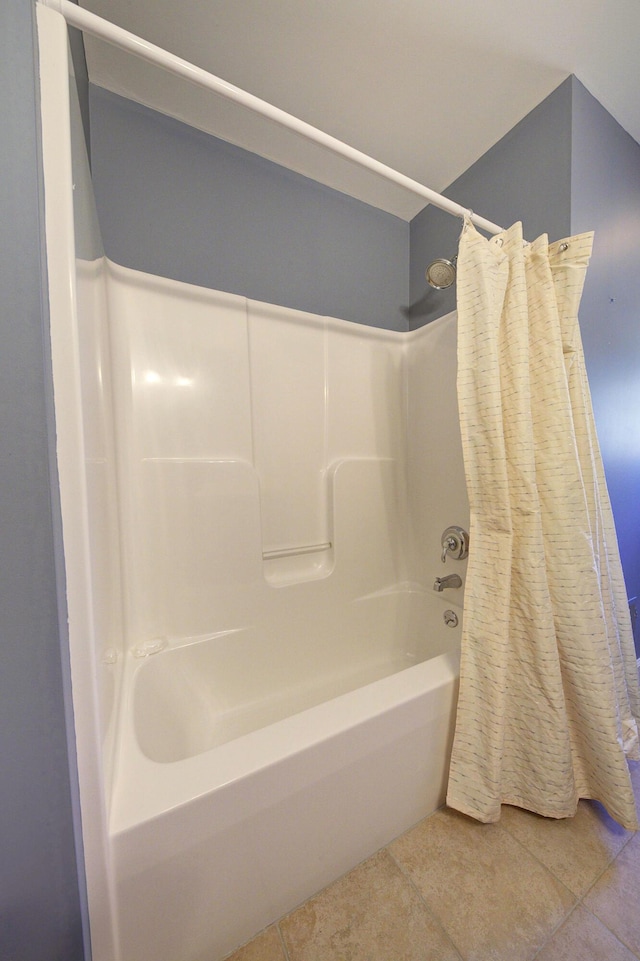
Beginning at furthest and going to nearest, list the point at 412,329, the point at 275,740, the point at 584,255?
the point at 412,329, the point at 584,255, the point at 275,740

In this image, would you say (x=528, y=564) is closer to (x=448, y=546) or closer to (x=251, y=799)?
(x=448, y=546)

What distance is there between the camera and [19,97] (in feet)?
1.51

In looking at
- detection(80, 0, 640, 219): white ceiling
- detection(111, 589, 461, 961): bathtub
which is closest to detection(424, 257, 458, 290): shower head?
detection(80, 0, 640, 219): white ceiling

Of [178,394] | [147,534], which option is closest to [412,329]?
[178,394]

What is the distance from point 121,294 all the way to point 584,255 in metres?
1.46

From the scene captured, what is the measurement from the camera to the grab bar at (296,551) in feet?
4.53

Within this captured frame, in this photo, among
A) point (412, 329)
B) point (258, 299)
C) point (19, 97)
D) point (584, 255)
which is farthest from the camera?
point (412, 329)

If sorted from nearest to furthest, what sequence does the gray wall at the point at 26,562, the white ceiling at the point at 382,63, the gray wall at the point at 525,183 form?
the gray wall at the point at 26,562 < the white ceiling at the point at 382,63 < the gray wall at the point at 525,183

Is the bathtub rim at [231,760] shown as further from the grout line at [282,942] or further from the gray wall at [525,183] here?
the gray wall at [525,183]

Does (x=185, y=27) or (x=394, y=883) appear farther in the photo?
(x=185, y=27)

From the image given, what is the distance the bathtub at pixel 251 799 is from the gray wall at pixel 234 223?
1500 mm

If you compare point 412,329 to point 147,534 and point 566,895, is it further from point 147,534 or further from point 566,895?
point 566,895

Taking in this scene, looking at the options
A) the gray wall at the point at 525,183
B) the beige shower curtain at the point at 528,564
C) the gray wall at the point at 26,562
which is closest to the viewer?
the gray wall at the point at 26,562

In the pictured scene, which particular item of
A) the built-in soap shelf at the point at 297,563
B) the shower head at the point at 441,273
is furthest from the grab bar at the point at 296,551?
the shower head at the point at 441,273
